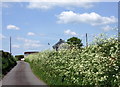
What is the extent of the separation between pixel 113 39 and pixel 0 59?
2467 cm

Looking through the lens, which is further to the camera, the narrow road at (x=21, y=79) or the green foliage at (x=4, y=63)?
the green foliage at (x=4, y=63)

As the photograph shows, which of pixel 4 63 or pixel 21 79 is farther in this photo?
pixel 4 63

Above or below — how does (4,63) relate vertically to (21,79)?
above

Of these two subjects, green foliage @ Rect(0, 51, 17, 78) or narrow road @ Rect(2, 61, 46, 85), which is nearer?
narrow road @ Rect(2, 61, 46, 85)

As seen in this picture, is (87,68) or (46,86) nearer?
(87,68)

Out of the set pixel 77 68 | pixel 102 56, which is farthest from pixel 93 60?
pixel 77 68

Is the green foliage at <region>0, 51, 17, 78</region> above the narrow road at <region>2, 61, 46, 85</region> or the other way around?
above

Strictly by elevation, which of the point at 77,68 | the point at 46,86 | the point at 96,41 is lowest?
the point at 46,86

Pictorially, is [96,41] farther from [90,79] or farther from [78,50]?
[78,50]

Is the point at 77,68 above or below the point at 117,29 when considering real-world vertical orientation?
below

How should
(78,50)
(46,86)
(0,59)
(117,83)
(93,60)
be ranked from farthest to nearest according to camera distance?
1. (0,59)
2. (46,86)
3. (78,50)
4. (93,60)
5. (117,83)

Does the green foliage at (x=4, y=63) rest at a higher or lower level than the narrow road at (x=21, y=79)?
higher

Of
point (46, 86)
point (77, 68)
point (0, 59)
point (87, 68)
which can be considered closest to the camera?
Answer: point (87, 68)

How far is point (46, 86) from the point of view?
18.9 metres
